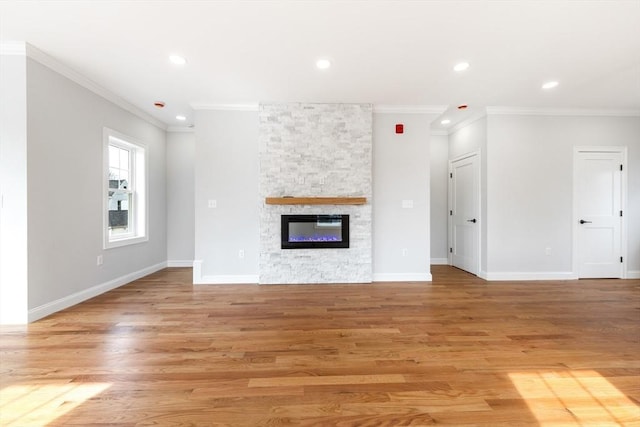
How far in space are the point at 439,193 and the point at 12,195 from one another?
6.10 m

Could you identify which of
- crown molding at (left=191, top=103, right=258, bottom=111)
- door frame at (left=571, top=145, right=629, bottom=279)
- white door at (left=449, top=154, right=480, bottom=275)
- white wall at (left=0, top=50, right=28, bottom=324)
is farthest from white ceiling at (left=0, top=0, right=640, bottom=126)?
white door at (left=449, top=154, right=480, bottom=275)

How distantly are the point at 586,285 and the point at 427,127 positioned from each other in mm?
3222

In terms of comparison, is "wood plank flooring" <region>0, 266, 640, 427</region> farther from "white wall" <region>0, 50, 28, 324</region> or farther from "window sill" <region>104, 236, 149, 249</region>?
"window sill" <region>104, 236, 149, 249</region>

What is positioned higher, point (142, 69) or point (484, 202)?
point (142, 69)

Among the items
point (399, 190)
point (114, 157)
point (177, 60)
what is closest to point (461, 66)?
point (399, 190)

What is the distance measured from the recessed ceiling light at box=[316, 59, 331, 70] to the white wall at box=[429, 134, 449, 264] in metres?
3.42

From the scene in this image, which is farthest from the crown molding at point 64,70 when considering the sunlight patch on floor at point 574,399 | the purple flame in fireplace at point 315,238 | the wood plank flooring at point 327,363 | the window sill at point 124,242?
the sunlight patch on floor at point 574,399

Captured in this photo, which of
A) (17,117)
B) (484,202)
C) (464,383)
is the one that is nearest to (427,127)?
(484,202)

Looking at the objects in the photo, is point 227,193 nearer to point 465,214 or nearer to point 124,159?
point 124,159

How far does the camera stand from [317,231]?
13.9ft

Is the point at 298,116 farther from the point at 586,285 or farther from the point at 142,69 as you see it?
the point at 586,285

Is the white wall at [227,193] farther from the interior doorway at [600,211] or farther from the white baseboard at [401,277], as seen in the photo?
the interior doorway at [600,211]

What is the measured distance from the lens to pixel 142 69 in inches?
125

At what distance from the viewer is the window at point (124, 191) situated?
3.97 meters
